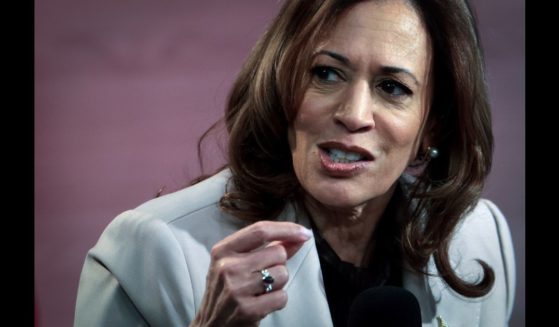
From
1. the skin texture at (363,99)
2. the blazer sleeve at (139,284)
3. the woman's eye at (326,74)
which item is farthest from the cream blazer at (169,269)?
the woman's eye at (326,74)

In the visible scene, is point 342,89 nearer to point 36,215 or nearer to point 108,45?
point 108,45

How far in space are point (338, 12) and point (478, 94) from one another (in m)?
0.34

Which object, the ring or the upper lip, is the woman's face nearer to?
the upper lip

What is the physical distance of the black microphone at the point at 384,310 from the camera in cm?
126

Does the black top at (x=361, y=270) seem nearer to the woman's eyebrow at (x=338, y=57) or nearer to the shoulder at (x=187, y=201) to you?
the shoulder at (x=187, y=201)

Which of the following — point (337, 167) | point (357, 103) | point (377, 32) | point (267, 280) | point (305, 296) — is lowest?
point (305, 296)

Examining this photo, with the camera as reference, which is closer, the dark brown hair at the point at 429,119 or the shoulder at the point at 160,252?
the shoulder at the point at 160,252

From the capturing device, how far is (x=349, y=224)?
164cm

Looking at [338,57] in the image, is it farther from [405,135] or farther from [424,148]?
[424,148]

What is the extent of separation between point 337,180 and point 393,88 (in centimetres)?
19

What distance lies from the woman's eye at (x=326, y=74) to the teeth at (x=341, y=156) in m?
0.12

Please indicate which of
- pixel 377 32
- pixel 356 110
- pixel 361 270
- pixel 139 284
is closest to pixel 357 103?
pixel 356 110
